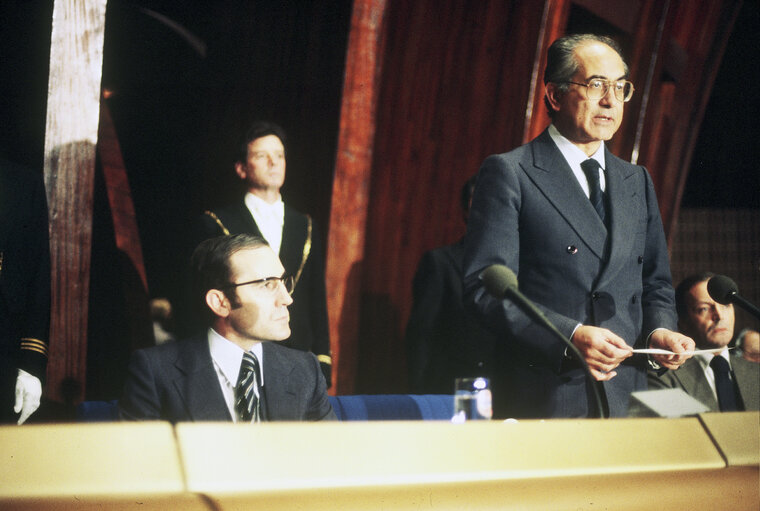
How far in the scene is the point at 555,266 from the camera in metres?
1.46

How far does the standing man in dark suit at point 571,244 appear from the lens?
55.6 inches

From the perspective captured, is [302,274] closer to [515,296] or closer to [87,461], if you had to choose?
[515,296]

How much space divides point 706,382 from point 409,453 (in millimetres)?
1447

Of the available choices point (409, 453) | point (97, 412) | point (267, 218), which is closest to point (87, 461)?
point (409, 453)

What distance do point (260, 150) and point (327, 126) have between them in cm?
85

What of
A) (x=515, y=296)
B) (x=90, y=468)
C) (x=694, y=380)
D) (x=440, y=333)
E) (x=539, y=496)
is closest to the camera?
(x=90, y=468)

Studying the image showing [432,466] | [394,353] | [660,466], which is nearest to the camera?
[432,466]

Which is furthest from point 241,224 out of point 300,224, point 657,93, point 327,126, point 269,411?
point 657,93

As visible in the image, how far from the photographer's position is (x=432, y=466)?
3.06ft

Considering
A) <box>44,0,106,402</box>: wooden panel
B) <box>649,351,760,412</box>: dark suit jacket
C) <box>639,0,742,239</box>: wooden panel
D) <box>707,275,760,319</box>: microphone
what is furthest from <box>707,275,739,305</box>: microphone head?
<box>639,0,742,239</box>: wooden panel

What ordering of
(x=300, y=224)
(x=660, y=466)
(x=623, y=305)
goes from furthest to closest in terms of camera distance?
1. (x=300, y=224)
2. (x=623, y=305)
3. (x=660, y=466)

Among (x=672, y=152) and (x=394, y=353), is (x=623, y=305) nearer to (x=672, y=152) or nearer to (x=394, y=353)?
(x=394, y=353)

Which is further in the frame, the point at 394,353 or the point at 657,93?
the point at 657,93

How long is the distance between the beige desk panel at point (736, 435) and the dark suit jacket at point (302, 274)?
1242 millimetres
